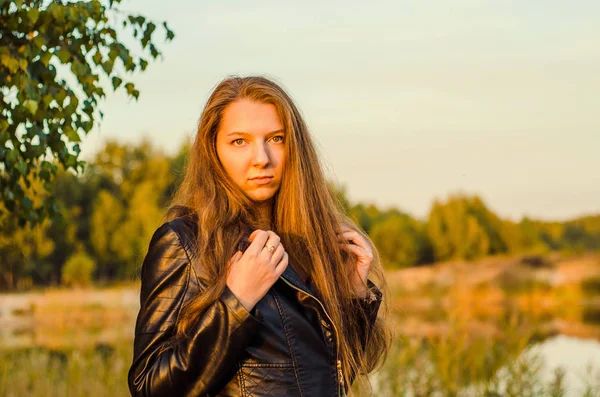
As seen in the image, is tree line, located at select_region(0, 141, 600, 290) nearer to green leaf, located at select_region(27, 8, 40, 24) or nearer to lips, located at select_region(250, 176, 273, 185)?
green leaf, located at select_region(27, 8, 40, 24)

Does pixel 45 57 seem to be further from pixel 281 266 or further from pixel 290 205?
pixel 281 266

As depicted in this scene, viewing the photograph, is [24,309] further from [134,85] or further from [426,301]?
[134,85]

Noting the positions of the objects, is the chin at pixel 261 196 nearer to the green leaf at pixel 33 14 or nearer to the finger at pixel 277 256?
the finger at pixel 277 256

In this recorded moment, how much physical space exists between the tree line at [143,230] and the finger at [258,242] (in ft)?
42.6

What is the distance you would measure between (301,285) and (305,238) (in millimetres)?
253

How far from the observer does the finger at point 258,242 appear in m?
2.16

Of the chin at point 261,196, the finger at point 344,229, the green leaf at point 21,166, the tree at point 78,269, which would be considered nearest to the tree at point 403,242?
the tree at point 78,269

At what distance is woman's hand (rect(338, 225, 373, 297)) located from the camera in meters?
2.57

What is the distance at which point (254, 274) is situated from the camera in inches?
83.7

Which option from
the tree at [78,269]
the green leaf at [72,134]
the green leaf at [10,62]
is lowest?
the tree at [78,269]

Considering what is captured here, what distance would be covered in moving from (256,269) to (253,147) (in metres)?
0.40

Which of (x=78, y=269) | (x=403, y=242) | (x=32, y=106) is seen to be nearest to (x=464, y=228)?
(x=403, y=242)

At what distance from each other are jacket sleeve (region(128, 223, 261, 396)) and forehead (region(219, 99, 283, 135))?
0.38 metres

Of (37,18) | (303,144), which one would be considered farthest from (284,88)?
(37,18)
